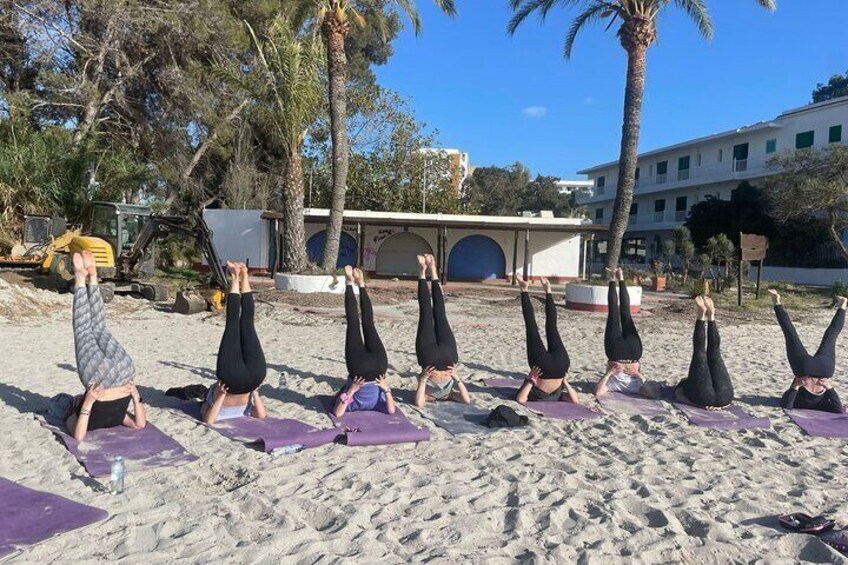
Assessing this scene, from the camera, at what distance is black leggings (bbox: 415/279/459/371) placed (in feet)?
20.5

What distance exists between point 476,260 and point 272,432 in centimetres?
2316

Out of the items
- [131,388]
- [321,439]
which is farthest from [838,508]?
[131,388]

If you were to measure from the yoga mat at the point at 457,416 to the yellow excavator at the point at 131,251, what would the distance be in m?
8.69

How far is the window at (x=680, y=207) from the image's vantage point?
44.5 meters

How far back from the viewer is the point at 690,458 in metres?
4.91

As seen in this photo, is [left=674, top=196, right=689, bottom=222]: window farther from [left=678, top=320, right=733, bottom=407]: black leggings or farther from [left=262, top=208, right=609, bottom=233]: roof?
[left=678, top=320, right=733, bottom=407]: black leggings

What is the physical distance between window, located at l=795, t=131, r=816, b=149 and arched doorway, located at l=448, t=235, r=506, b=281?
22173 millimetres

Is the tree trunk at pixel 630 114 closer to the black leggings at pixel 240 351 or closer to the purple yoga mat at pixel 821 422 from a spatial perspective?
the purple yoga mat at pixel 821 422

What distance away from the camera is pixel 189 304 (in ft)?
44.4

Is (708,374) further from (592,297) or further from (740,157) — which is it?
(740,157)

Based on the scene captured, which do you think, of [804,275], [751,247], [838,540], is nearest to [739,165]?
[804,275]

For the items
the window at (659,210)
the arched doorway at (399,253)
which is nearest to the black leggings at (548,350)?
the arched doorway at (399,253)

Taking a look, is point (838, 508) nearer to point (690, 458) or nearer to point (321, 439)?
→ point (690, 458)

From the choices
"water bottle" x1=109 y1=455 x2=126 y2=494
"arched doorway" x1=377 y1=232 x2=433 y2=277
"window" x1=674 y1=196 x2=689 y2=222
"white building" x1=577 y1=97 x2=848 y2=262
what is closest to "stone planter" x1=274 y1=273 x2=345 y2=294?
"arched doorway" x1=377 y1=232 x2=433 y2=277
